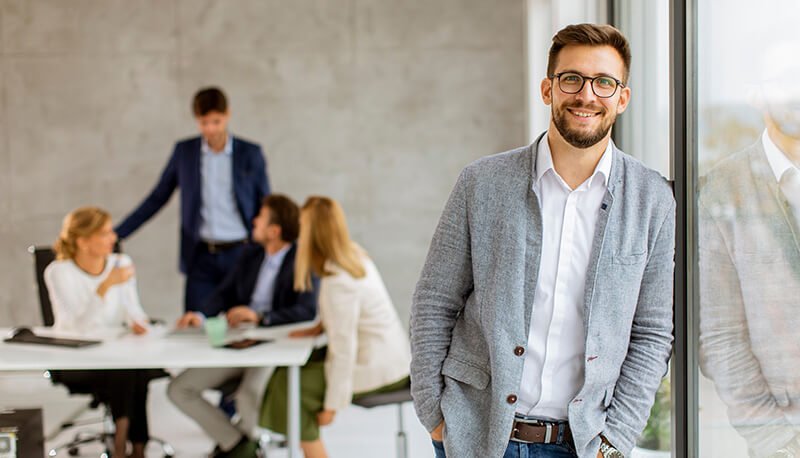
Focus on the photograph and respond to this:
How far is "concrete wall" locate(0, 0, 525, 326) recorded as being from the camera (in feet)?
19.4

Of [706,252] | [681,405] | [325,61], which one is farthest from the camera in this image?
[325,61]

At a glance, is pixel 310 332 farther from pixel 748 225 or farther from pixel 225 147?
pixel 748 225

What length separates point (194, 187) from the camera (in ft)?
15.6

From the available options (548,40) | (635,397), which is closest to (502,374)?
(635,397)

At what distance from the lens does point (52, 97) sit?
5.93 metres

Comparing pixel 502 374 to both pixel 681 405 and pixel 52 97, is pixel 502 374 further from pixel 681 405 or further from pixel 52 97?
pixel 52 97

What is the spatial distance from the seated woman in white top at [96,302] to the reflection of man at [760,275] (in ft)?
8.36

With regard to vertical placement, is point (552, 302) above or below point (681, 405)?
above

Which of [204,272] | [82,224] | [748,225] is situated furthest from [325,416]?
[748,225]

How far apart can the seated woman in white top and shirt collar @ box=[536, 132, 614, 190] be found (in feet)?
7.98

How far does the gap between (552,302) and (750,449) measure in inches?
18.2

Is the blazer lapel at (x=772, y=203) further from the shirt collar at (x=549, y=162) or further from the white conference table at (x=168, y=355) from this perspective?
the white conference table at (x=168, y=355)

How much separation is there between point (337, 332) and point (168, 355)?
621 mm

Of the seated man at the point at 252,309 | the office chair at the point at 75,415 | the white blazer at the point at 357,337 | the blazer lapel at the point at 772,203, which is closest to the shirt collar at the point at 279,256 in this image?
the seated man at the point at 252,309
